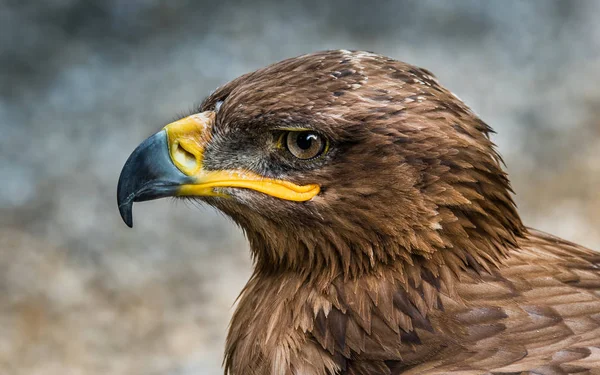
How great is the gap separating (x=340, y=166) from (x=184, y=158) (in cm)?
48

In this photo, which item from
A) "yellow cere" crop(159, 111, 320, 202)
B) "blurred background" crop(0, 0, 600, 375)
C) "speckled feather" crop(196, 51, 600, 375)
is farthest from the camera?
"blurred background" crop(0, 0, 600, 375)

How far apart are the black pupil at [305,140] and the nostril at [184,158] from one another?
33 centimetres

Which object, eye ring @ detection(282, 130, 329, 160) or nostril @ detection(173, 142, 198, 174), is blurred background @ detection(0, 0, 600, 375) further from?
eye ring @ detection(282, 130, 329, 160)

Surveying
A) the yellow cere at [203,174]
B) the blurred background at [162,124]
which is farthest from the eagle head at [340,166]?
the blurred background at [162,124]

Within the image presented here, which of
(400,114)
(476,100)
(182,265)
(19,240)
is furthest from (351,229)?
(476,100)

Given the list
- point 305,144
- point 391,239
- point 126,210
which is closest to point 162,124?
point 126,210

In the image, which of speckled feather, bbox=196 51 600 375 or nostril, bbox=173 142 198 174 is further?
nostril, bbox=173 142 198 174

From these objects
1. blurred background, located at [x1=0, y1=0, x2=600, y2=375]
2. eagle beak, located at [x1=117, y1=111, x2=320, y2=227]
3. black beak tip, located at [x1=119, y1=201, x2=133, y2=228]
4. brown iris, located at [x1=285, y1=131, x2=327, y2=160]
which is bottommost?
black beak tip, located at [x1=119, y1=201, x2=133, y2=228]

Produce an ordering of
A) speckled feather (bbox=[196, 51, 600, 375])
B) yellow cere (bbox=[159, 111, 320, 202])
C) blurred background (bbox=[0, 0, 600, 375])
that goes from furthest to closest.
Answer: blurred background (bbox=[0, 0, 600, 375]) < yellow cere (bbox=[159, 111, 320, 202]) < speckled feather (bbox=[196, 51, 600, 375])

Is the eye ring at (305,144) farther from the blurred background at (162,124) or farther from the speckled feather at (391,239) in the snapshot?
the blurred background at (162,124)

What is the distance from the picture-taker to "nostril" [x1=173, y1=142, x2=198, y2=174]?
2.72 metres

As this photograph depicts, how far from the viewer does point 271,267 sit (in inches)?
112

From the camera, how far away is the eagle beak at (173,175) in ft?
8.84

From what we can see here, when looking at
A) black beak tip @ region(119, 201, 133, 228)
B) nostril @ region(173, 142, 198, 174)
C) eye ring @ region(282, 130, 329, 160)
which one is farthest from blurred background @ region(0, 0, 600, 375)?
eye ring @ region(282, 130, 329, 160)
